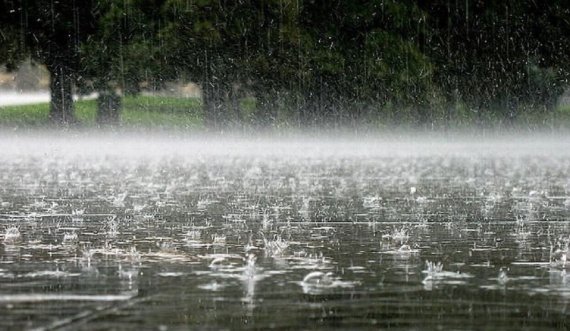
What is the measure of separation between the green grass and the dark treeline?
Answer: 82.7 inches

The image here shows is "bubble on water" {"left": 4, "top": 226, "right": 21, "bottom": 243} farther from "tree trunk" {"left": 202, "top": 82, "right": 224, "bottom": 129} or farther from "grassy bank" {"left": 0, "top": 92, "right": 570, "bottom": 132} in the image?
"tree trunk" {"left": 202, "top": 82, "right": 224, "bottom": 129}

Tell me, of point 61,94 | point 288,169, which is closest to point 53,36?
point 61,94

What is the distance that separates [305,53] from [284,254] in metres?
35.5

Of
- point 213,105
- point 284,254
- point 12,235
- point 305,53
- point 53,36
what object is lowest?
point 284,254

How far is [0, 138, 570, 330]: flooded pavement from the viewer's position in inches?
225

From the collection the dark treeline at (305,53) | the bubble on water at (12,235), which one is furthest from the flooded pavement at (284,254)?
the dark treeline at (305,53)

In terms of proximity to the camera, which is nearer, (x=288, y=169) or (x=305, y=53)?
(x=288, y=169)

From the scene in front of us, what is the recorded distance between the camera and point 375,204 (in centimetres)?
1330

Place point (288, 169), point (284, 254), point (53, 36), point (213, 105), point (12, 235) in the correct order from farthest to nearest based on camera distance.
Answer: point (53, 36)
point (213, 105)
point (288, 169)
point (12, 235)
point (284, 254)

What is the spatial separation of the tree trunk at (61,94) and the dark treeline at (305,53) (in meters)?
0.05

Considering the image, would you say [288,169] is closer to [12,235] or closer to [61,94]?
[12,235]

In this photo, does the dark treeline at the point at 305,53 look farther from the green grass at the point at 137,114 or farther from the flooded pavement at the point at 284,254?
the flooded pavement at the point at 284,254

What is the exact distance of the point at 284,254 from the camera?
8.32 meters

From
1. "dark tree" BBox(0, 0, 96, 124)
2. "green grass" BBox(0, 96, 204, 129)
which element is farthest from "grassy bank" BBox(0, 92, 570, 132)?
"dark tree" BBox(0, 0, 96, 124)
